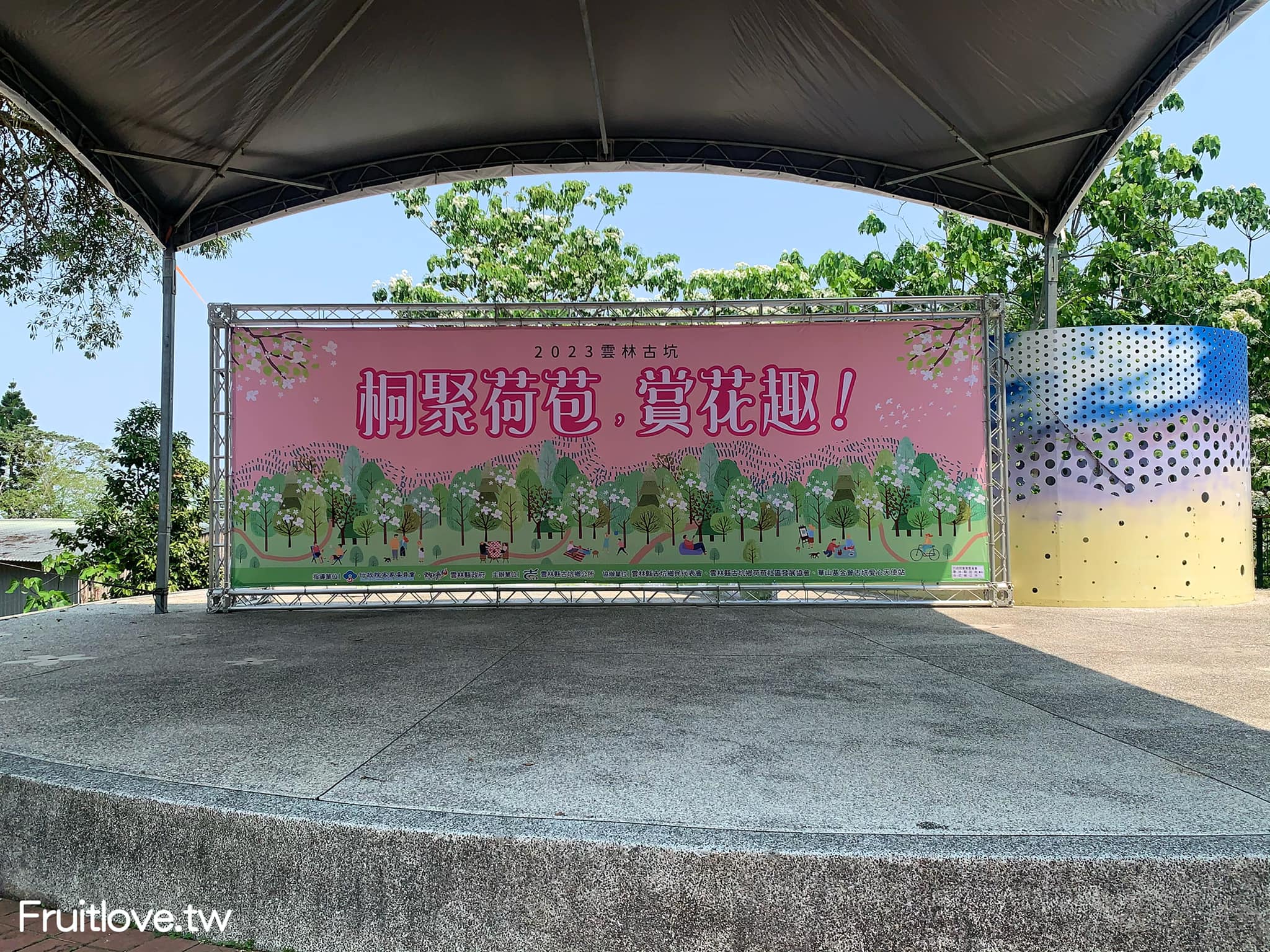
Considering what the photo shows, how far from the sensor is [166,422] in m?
7.02

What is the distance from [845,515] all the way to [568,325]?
2883 millimetres

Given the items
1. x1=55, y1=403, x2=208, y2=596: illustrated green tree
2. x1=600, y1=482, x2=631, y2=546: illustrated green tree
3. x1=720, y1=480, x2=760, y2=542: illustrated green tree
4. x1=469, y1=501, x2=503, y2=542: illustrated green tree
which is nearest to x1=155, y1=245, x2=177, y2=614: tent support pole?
x1=469, y1=501, x2=503, y2=542: illustrated green tree

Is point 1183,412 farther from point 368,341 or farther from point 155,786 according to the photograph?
point 155,786

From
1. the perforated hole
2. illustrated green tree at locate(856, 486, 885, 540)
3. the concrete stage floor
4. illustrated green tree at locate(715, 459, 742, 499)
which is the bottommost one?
the concrete stage floor

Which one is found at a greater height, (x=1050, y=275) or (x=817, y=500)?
(x=1050, y=275)

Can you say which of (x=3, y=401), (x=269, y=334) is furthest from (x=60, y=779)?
(x=3, y=401)

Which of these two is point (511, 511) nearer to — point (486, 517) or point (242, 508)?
point (486, 517)

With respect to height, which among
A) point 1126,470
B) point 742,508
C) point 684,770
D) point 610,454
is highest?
point 610,454

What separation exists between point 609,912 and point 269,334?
6.53 metres

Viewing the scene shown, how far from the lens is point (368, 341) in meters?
7.50

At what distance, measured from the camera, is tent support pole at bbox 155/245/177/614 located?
6984 millimetres

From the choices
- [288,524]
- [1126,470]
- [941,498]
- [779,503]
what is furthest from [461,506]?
[1126,470]

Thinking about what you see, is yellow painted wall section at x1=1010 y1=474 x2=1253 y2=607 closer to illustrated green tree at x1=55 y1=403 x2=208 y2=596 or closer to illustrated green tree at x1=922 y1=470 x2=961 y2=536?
illustrated green tree at x1=922 y1=470 x2=961 y2=536

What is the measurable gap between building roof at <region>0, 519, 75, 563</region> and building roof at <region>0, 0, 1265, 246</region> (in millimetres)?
14962
